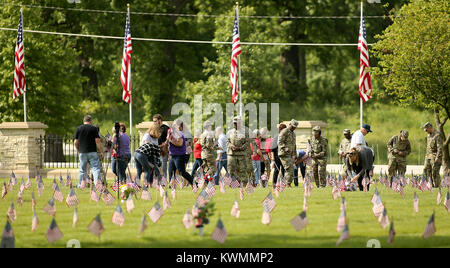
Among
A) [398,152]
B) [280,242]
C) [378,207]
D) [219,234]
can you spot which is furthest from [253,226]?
[398,152]

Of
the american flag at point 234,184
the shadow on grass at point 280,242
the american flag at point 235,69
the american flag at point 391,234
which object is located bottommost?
the shadow on grass at point 280,242

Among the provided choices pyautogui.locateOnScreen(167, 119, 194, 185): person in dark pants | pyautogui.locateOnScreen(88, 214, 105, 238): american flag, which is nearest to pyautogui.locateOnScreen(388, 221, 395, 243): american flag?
pyautogui.locateOnScreen(88, 214, 105, 238): american flag

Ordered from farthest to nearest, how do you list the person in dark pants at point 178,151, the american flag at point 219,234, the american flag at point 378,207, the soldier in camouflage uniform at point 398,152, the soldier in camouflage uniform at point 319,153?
the soldier in camouflage uniform at point 398,152 < the soldier in camouflage uniform at point 319,153 < the person in dark pants at point 178,151 < the american flag at point 378,207 < the american flag at point 219,234

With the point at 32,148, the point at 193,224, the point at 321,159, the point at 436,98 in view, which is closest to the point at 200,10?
the point at 32,148

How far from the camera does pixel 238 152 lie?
1780 centimetres

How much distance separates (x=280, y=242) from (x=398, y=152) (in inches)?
382

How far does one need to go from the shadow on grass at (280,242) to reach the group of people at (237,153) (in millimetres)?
5340

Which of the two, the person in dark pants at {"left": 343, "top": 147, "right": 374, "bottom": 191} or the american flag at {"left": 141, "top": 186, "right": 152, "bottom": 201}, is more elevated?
the person in dark pants at {"left": 343, "top": 147, "right": 374, "bottom": 191}

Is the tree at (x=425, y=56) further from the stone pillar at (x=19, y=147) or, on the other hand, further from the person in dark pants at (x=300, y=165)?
the stone pillar at (x=19, y=147)

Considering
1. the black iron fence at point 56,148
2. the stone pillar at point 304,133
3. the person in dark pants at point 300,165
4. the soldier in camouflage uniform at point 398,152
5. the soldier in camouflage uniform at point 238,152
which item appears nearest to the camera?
the soldier in camouflage uniform at point 238,152

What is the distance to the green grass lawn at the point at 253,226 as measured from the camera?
10.1 meters

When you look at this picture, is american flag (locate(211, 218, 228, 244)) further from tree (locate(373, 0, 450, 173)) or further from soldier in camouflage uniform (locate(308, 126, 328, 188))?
tree (locate(373, 0, 450, 173))

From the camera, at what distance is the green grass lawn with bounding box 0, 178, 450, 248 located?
10094mm

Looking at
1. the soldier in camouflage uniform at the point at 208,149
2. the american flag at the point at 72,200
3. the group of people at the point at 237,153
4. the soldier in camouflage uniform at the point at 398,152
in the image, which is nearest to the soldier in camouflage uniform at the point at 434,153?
the group of people at the point at 237,153
